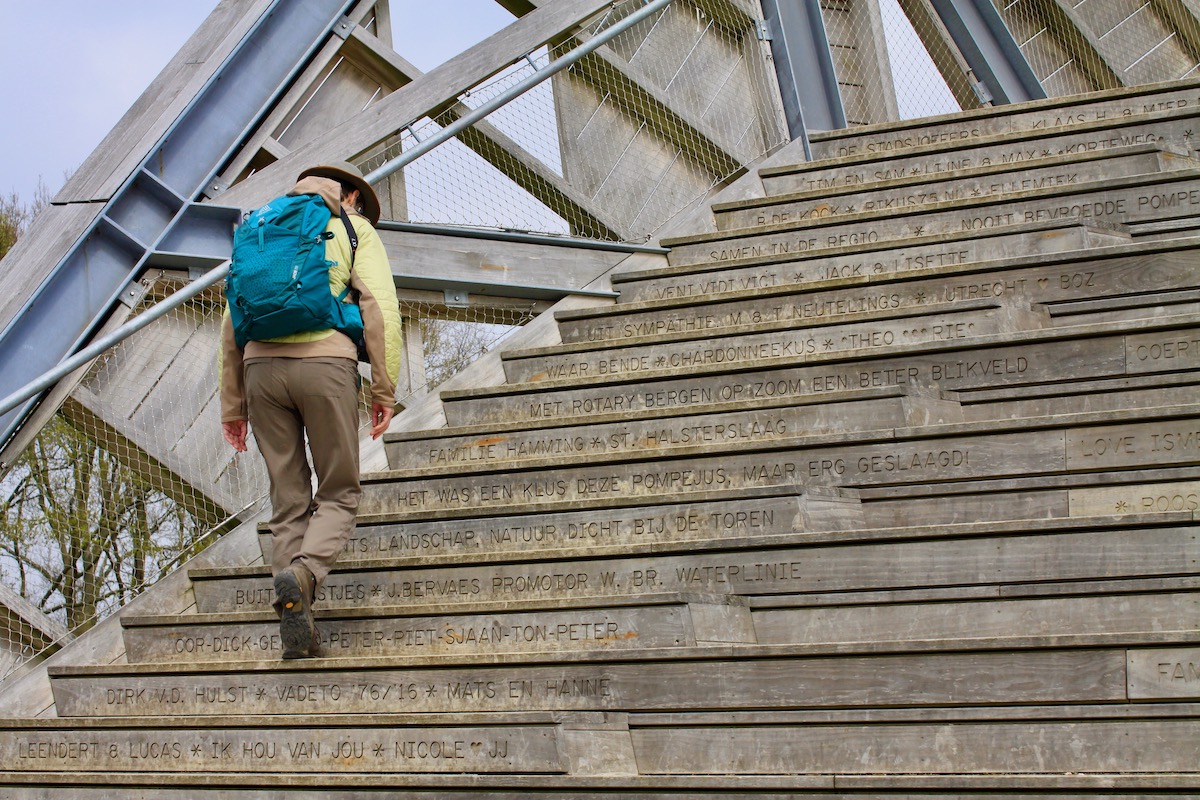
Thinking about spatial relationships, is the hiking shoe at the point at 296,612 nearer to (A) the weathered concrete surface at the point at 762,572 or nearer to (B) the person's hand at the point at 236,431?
(A) the weathered concrete surface at the point at 762,572

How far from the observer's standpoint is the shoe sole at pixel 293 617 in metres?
4.59

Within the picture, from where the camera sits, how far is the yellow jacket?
193 inches

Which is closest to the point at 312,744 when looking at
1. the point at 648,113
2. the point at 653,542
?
the point at 653,542

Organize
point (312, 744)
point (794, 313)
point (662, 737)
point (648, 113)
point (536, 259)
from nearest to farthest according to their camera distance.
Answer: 1. point (662, 737)
2. point (312, 744)
3. point (794, 313)
4. point (536, 259)
5. point (648, 113)

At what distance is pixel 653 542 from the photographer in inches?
197

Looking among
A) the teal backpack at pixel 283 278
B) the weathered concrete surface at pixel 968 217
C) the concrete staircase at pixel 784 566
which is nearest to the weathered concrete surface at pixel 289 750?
the concrete staircase at pixel 784 566

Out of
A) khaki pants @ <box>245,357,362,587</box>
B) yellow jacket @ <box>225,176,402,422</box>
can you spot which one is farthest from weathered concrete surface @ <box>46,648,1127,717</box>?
yellow jacket @ <box>225,176,402,422</box>

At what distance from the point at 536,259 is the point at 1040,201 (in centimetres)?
269

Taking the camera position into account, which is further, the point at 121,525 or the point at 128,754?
the point at 121,525

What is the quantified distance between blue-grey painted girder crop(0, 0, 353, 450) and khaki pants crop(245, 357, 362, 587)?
2.09 metres

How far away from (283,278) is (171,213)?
264 cm

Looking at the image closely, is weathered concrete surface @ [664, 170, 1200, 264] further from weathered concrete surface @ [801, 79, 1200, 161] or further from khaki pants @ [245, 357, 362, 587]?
khaki pants @ [245, 357, 362, 587]

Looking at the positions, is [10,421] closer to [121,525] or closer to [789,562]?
[121,525]

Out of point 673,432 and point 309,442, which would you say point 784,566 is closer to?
point 673,432
